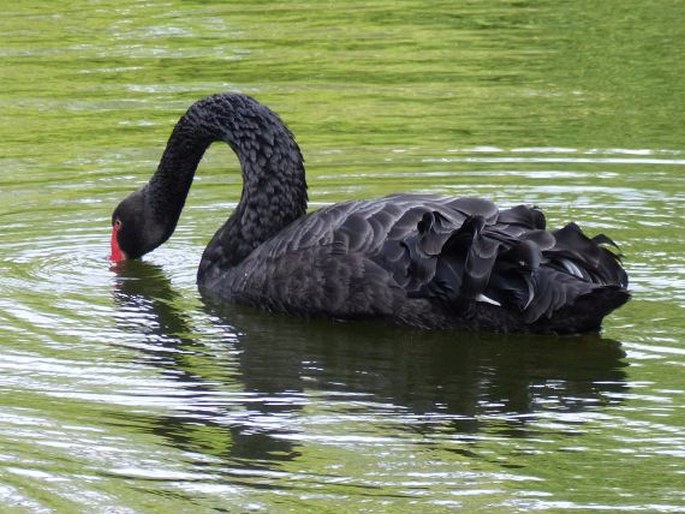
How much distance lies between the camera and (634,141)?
9.91m

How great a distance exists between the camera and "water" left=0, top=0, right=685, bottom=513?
192 inches

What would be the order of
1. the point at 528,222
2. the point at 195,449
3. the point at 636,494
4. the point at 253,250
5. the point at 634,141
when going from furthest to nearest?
the point at 634,141, the point at 253,250, the point at 528,222, the point at 195,449, the point at 636,494

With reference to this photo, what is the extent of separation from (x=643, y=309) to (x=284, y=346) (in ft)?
4.85

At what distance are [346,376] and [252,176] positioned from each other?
5.39 feet

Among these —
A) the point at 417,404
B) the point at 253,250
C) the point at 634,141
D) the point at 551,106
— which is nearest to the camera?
the point at 417,404

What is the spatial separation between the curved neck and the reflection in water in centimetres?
37

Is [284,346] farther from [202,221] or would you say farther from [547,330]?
[202,221]

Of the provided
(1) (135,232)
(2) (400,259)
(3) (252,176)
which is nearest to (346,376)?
(2) (400,259)

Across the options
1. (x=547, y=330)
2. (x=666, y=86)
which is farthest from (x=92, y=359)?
(x=666, y=86)

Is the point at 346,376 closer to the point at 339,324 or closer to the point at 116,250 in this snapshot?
the point at 339,324

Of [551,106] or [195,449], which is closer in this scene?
[195,449]

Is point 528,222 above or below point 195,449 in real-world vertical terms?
above

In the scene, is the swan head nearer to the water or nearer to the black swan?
the water

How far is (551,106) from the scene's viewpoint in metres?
11.0
